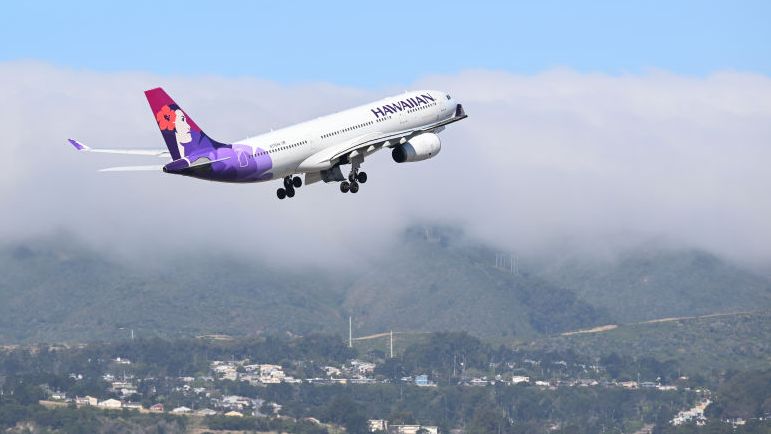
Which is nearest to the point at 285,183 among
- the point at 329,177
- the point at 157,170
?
the point at 329,177

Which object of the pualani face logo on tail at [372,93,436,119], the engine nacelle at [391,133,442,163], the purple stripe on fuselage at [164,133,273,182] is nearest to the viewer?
the purple stripe on fuselage at [164,133,273,182]

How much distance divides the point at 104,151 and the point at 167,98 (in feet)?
26.9

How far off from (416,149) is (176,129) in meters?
22.7

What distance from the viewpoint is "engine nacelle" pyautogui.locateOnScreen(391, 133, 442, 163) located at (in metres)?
149

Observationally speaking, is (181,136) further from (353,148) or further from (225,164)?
(353,148)

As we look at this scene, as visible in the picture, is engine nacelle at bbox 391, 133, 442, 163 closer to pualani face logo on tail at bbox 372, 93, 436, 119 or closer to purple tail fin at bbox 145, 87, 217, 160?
pualani face logo on tail at bbox 372, 93, 436, 119

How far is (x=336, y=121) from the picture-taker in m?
147

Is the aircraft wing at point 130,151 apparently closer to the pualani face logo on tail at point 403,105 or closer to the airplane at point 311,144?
the airplane at point 311,144

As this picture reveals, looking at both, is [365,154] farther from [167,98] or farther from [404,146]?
[167,98]

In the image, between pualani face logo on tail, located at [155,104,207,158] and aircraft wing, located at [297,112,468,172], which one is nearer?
pualani face logo on tail, located at [155,104,207,158]

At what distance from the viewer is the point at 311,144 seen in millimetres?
143500

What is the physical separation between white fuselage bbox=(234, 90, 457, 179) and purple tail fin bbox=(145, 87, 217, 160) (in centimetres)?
362

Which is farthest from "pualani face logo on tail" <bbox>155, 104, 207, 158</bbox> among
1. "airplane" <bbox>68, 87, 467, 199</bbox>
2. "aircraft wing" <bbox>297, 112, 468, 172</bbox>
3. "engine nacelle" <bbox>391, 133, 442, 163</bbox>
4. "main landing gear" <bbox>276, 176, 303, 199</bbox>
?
"engine nacelle" <bbox>391, 133, 442, 163</bbox>

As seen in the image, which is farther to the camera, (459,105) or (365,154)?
(459,105)
